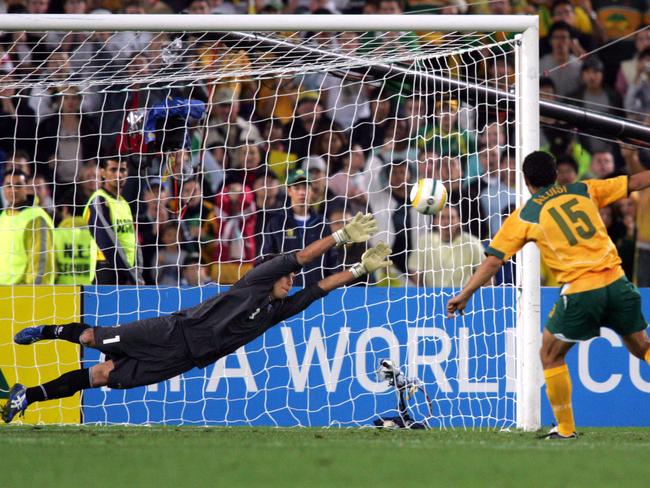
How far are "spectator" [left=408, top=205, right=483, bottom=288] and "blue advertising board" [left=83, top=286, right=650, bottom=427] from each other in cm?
43

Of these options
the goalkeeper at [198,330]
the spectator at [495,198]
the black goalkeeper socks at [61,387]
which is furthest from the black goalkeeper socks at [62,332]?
the spectator at [495,198]

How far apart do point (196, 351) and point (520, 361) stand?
235cm

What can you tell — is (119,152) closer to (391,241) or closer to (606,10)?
(391,241)

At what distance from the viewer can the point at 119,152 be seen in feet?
34.7

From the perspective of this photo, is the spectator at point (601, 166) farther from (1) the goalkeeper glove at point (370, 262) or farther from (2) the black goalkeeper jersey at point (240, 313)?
(2) the black goalkeeper jersey at point (240, 313)

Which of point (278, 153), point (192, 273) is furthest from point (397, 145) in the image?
point (192, 273)

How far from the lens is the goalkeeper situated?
8648 millimetres

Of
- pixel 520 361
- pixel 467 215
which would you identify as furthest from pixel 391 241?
pixel 520 361

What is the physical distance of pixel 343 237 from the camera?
28.3 feet

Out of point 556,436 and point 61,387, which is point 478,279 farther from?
point 61,387

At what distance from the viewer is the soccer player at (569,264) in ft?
24.4

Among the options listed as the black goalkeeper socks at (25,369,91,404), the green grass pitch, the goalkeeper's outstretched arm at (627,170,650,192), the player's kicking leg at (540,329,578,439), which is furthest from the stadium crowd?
the green grass pitch

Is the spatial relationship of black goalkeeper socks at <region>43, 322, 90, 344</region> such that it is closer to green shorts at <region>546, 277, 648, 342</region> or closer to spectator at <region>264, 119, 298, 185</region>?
green shorts at <region>546, 277, 648, 342</region>

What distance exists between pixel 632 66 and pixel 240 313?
20.7 feet
